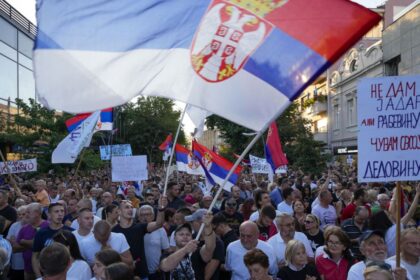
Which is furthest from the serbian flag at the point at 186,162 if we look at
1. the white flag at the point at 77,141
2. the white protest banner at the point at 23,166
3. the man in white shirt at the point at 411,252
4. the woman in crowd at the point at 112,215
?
the man in white shirt at the point at 411,252

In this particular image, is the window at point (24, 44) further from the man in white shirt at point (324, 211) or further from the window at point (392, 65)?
the man in white shirt at point (324, 211)

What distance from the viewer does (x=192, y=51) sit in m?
4.42

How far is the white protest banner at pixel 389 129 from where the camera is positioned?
443cm

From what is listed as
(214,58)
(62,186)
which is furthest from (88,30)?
(62,186)

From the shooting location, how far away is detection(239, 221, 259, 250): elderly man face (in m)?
5.54

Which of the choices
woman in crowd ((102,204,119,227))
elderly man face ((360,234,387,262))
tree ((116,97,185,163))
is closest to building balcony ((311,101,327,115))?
tree ((116,97,185,163))

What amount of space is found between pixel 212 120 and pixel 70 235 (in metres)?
38.6

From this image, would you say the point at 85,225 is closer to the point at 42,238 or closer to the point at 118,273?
the point at 42,238

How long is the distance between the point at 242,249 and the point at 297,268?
72 centimetres

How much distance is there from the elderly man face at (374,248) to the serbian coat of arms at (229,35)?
2146 mm

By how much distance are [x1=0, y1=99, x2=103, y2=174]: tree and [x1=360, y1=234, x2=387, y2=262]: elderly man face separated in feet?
61.2

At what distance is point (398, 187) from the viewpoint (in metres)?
4.39

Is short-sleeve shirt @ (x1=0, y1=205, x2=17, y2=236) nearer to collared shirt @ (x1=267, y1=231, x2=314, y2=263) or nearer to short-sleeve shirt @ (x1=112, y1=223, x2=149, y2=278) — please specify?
short-sleeve shirt @ (x1=112, y1=223, x2=149, y2=278)

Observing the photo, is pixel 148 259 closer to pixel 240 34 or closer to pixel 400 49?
pixel 240 34
